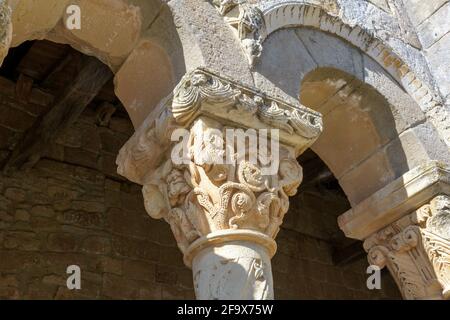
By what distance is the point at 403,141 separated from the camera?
452 cm

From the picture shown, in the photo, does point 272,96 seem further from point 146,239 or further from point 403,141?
point 146,239

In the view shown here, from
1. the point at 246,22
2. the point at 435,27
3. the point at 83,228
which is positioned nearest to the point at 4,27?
the point at 246,22

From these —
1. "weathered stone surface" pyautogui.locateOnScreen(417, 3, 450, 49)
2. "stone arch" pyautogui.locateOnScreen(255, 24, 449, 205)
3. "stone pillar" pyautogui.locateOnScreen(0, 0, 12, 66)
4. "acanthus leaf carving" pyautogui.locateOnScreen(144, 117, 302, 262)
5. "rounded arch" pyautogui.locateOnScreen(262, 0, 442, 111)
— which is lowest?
"acanthus leaf carving" pyautogui.locateOnScreen(144, 117, 302, 262)

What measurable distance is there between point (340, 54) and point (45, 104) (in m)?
3.06

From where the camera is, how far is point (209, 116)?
3395 mm

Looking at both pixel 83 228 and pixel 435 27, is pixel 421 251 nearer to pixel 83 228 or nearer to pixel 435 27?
pixel 435 27

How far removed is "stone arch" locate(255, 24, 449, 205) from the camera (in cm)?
442

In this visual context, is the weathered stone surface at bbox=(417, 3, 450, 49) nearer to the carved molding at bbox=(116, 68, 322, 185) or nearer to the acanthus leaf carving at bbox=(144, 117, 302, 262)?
the carved molding at bbox=(116, 68, 322, 185)

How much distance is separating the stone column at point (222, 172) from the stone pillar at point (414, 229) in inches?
40.3

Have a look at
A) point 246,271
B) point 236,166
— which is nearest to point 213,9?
point 236,166

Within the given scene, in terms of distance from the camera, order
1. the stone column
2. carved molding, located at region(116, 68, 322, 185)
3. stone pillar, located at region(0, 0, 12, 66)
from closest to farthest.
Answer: stone pillar, located at region(0, 0, 12, 66) < the stone column < carved molding, located at region(116, 68, 322, 185)

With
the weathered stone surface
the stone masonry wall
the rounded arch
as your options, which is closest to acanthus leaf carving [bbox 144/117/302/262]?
the rounded arch

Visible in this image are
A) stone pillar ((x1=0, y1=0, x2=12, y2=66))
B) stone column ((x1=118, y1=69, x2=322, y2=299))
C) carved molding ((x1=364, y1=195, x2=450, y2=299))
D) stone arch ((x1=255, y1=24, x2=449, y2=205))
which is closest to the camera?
stone pillar ((x1=0, y1=0, x2=12, y2=66))
